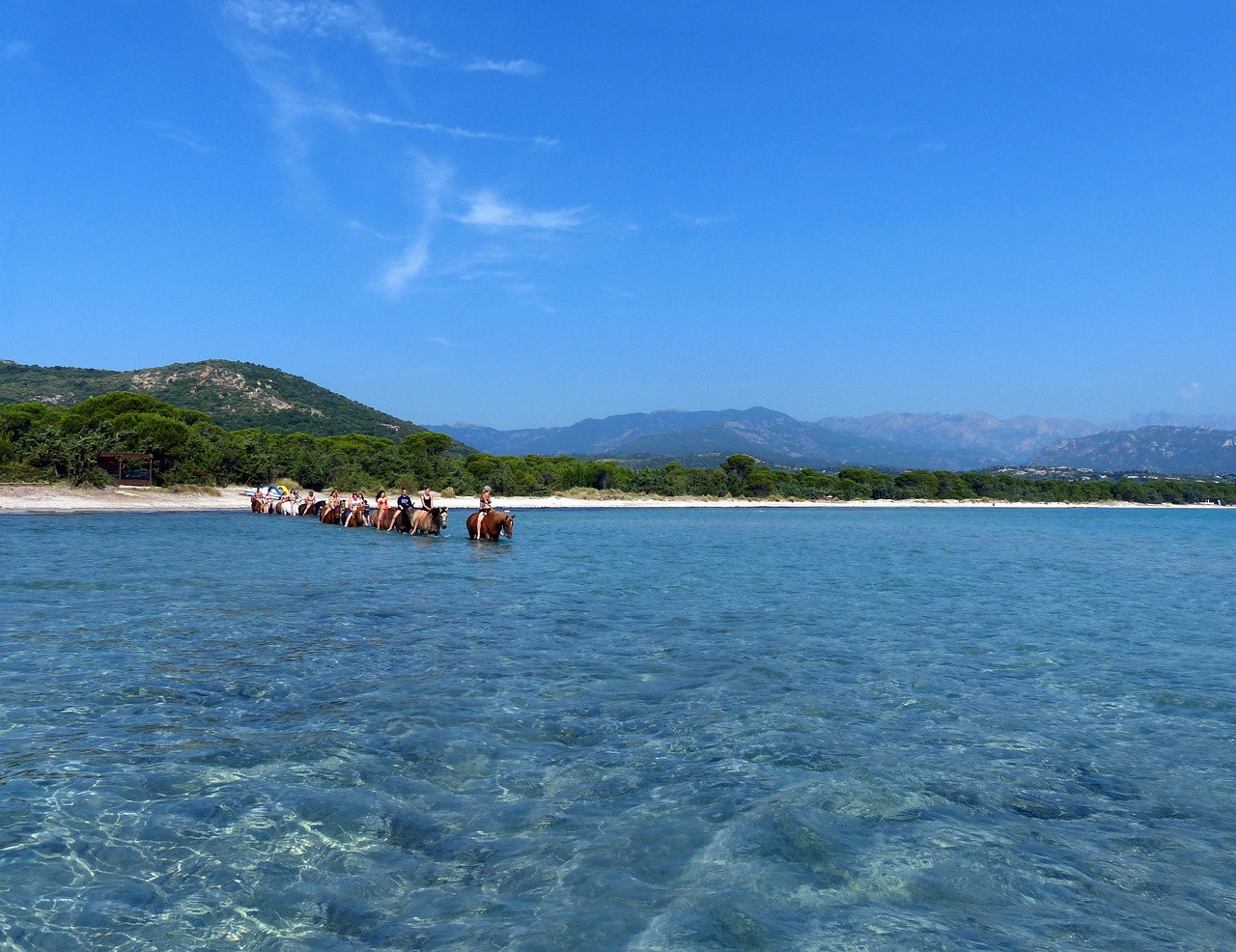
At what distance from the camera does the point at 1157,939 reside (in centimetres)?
461

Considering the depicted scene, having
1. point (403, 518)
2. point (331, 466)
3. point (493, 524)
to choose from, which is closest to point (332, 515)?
point (403, 518)

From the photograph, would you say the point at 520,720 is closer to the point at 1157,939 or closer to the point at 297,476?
the point at 1157,939

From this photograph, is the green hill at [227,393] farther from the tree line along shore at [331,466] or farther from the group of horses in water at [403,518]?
the group of horses in water at [403,518]

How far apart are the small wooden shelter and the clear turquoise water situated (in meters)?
43.4

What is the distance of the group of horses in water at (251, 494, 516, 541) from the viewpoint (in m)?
33.4

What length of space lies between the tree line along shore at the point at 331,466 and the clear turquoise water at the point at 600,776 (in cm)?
4216

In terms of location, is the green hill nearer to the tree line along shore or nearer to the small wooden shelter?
the tree line along shore

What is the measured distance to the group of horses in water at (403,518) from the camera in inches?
1314

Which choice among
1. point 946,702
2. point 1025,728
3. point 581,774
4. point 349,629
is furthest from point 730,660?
point 349,629

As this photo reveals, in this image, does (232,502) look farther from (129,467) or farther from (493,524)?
(493,524)

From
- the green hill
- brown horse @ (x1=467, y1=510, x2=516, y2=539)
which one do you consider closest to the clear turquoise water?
brown horse @ (x1=467, y1=510, x2=516, y2=539)

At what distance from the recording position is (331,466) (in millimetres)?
69688

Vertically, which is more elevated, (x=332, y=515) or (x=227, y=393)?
(x=227, y=393)

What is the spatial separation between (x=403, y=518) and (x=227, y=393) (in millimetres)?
102056
